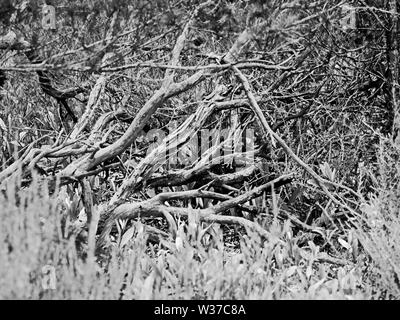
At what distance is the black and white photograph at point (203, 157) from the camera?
3334 millimetres

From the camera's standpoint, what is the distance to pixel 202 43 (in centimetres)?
577

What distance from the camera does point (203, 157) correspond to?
5.31 metres

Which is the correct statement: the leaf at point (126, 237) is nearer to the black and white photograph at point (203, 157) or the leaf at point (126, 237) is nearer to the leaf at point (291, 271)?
the black and white photograph at point (203, 157)

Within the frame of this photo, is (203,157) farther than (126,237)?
Yes

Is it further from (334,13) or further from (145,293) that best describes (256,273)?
(334,13)

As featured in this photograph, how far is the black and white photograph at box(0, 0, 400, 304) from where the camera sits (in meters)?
3.33

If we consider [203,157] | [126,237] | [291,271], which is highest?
[203,157]

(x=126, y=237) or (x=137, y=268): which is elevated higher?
(x=126, y=237)

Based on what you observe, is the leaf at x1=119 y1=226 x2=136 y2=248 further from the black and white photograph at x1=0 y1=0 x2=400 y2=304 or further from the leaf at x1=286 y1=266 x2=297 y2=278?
the leaf at x1=286 y1=266 x2=297 y2=278

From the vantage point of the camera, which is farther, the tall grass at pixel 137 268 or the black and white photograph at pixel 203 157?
the black and white photograph at pixel 203 157

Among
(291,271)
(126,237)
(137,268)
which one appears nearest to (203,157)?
(126,237)

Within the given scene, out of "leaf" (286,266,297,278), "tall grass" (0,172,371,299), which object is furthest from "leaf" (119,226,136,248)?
"leaf" (286,266,297,278)

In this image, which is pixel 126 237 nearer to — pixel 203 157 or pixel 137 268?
pixel 137 268

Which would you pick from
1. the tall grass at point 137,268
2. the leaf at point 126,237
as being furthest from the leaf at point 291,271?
the leaf at point 126,237
